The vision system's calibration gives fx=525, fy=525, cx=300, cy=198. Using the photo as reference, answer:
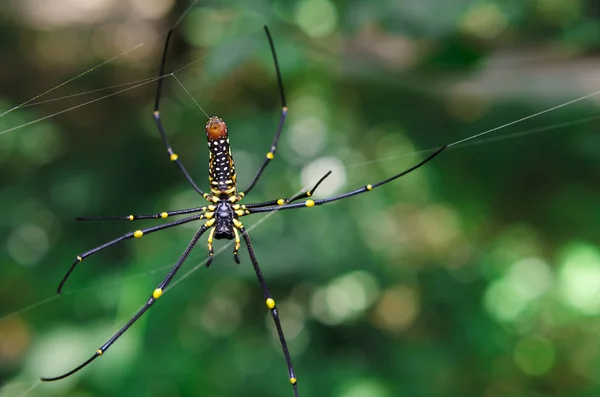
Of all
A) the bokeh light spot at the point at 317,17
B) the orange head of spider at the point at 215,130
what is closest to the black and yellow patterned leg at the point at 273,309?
the orange head of spider at the point at 215,130

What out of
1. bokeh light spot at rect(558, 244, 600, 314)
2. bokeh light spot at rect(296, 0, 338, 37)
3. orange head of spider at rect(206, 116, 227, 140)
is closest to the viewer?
orange head of spider at rect(206, 116, 227, 140)

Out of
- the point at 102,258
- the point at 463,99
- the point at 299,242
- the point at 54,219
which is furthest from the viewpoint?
the point at 54,219

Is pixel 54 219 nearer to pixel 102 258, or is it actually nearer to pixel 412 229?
pixel 102 258

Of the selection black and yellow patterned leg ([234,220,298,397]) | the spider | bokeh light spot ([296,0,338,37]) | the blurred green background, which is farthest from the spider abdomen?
bokeh light spot ([296,0,338,37])

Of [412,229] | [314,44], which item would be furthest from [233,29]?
[412,229]

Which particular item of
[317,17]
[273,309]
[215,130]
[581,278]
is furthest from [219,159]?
[581,278]

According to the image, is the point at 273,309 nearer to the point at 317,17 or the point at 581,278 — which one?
the point at 317,17

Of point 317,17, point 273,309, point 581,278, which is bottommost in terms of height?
point 581,278

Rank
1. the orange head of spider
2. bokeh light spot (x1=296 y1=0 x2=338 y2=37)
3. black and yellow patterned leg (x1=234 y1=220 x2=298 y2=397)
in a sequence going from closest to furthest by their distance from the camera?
the orange head of spider
black and yellow patterned leg (x1=234 y1=220 x2=298 y2=397)
bokeh light spot (x1=296 y1=0 x2=338 y2=37)

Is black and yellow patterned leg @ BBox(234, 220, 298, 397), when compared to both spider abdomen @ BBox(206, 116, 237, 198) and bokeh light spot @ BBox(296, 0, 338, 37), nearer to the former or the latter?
spider abdomen @ BBox(206, 116, 237, 198)
